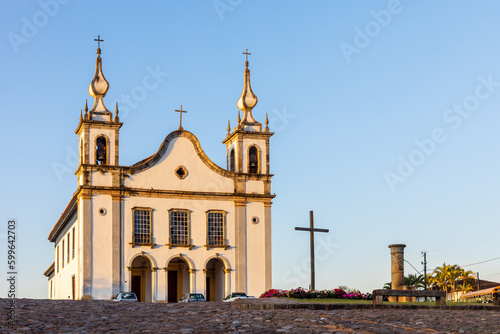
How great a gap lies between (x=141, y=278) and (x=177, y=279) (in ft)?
5.96

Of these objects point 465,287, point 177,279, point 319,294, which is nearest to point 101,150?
point 177,279

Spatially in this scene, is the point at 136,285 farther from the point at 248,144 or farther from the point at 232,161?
the point at 248,144

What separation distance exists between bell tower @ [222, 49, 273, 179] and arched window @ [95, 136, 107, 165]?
6.66 metres

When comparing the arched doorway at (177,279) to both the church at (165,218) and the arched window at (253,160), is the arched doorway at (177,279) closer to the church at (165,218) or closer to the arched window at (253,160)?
the church at (165,218)

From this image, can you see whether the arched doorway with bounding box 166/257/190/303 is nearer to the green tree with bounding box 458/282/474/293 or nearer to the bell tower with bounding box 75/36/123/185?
the bell tower with bounding box 75/36/123/185

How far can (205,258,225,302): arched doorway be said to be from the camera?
39.0 meters

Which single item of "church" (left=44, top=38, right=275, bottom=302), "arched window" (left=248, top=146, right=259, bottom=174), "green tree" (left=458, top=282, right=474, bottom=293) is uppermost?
"arched window" (left=248, top=146, right=259, bottom=174)

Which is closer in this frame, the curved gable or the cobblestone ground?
the cobblestone ground

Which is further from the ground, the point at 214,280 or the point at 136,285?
the point at 214,280

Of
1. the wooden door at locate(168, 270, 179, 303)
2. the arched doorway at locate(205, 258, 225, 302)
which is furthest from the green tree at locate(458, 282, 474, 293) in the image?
the wooden door at locate(168, 270, 179, 303)

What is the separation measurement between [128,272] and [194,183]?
5471 millimetres

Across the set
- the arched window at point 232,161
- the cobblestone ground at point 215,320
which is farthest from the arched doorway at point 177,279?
the cobblestone ground at point 215,320

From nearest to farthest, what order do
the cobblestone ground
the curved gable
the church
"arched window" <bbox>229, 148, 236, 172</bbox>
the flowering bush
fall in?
the cobblestone ground
the flowering bush
the church
the curved gable
"arched window" <bbox>229, 148, 236, 172</bbox>

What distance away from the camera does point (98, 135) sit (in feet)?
125
